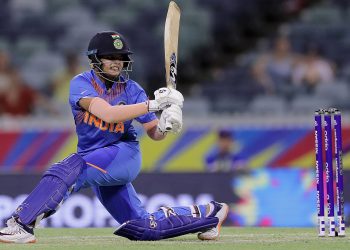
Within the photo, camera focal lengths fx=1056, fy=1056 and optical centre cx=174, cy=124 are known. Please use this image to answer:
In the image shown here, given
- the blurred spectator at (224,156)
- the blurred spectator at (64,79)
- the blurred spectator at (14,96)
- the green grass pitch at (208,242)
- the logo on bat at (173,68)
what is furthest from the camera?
the blurred spectator at (64,79)

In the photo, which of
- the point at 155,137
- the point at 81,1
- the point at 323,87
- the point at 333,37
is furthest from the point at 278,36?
the point at 155,137

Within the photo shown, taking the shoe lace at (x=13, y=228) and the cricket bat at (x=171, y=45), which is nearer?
the shoe lace at (x=13, y=228)

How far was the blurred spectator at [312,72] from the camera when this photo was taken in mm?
12172

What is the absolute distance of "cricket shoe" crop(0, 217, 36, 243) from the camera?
584 centimetres

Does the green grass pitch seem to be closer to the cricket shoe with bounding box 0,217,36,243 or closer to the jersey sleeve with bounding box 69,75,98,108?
the cricket shoe with bounding box 0,217,36,243

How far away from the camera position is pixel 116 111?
5.83m

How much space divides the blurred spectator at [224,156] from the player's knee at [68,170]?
5131 mm

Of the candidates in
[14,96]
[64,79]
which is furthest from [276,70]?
[14,96]

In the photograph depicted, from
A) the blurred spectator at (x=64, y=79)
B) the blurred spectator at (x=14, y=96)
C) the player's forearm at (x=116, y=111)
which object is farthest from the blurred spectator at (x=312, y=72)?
the player's forearm at (x=116, y=111)

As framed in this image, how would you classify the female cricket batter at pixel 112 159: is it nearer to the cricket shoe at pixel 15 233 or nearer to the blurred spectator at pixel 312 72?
the cricket shoe at pixel 15 233

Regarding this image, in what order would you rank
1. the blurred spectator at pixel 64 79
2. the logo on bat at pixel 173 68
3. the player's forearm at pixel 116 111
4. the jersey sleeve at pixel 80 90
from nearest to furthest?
the player's forearm at pixel 116 111
the jersey sleeve at pixel 80 90
the logo on bat at pixel 173 68
the blurred spectator at pixel 64 79

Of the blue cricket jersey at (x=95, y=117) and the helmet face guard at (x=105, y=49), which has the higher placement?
the helmet face guard at (x=105, y=49)

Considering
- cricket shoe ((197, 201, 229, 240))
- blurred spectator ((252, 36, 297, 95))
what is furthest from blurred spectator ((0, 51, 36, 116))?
cricket shoe ((197, 201, 229, 240))

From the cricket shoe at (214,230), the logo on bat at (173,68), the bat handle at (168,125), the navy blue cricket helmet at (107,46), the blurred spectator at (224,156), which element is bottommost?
the cricket shoe at (214,230)
